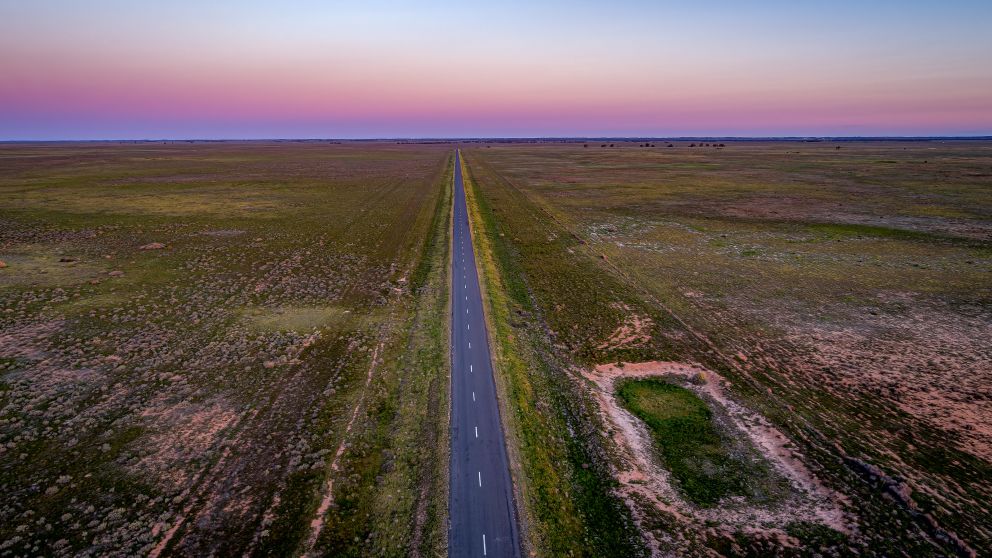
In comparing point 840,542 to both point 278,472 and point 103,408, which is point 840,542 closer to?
point 278,472

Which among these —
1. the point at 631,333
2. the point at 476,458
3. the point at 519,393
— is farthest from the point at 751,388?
the point at 476,458

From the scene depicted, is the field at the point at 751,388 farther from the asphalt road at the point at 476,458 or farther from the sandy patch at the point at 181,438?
the sandy patch at the point at 181,438

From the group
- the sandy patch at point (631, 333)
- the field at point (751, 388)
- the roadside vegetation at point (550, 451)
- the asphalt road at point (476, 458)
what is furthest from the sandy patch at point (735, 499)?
the sandy patch at point (631, 333)

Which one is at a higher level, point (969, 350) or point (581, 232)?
point (581, 232)

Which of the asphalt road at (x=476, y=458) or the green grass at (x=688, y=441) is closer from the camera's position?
the asphalt road at (x=476, y=458)

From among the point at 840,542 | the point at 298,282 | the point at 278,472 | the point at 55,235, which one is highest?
the point at 55,235

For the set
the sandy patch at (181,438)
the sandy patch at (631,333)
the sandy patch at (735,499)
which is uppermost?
the sandy patch at (631,333)

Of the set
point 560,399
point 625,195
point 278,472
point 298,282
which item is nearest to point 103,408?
point 278,472
